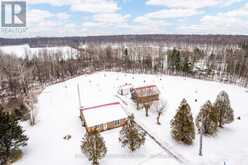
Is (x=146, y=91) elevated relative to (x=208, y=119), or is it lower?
elevated

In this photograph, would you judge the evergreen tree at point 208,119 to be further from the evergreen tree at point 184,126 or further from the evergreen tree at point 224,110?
the evergreen tree at point 184,126

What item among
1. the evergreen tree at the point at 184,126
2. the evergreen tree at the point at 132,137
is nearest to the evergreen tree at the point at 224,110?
the evergreen tree at the point at 184,126

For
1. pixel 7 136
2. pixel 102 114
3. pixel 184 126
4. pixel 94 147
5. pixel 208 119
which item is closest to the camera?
pixel 94 147

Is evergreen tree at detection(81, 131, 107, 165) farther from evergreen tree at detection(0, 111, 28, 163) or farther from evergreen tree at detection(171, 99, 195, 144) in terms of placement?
evergreen tree at detection(171, 99, 195, 144)

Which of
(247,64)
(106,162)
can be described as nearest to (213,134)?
(106,162)

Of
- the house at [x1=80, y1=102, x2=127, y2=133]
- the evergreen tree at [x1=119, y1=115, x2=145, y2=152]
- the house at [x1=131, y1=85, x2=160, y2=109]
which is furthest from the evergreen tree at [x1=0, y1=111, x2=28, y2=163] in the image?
the house at [x1=131, y1=85, x2=160, y2=109]

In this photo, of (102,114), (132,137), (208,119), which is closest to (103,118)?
(102,114)

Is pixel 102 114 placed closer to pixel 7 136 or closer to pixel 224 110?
pixel 7 136
